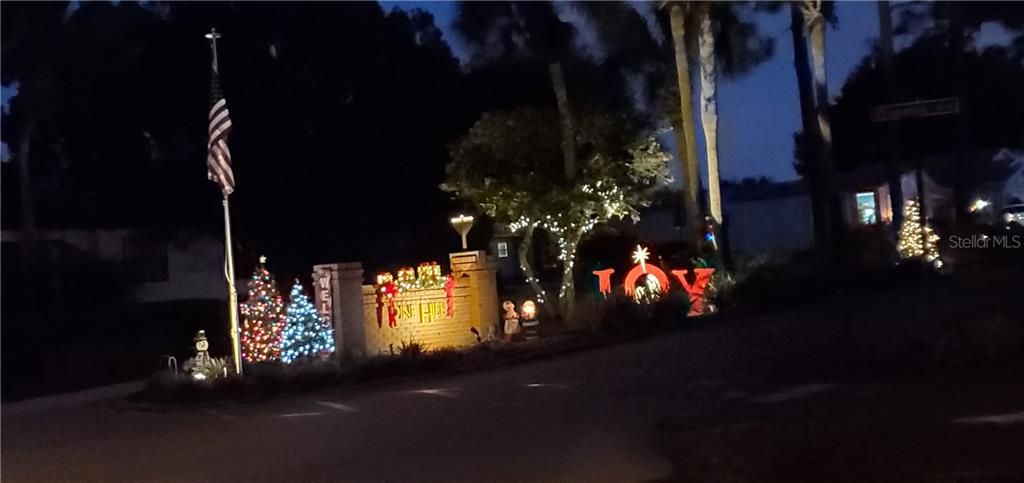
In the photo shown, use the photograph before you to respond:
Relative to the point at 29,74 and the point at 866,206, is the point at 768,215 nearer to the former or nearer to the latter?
the point at 866,206

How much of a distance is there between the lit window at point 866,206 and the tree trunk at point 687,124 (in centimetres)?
1453

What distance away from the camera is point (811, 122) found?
32.7 metres

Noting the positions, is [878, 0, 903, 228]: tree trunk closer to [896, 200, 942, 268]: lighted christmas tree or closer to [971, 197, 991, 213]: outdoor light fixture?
[896, 200, 942, 268]: lighted christmas tree

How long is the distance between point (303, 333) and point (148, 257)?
14.0 meters

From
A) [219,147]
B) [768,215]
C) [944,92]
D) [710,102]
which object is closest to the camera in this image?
[219,147]

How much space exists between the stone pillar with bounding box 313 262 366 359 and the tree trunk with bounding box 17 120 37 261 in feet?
39.4

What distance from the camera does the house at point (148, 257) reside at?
31406 mm

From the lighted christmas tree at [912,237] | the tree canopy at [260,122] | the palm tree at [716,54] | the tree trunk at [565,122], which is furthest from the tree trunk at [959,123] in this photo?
the tree canopy at [260,122]

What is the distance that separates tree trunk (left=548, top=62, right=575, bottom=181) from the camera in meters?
25.9

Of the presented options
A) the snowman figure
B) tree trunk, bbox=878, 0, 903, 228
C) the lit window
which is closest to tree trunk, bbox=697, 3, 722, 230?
tree trunk, bbox=878, 0, 903, 228

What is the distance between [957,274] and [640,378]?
13.5 metres

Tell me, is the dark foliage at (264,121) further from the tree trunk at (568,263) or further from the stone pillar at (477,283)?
the stone pillar at (477,283)

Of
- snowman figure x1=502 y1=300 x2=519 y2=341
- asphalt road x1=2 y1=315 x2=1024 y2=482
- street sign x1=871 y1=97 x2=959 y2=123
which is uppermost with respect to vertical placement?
street sign x1=871 y1=97 x2=959 y2=123

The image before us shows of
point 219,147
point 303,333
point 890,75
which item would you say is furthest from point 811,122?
point 219,147
